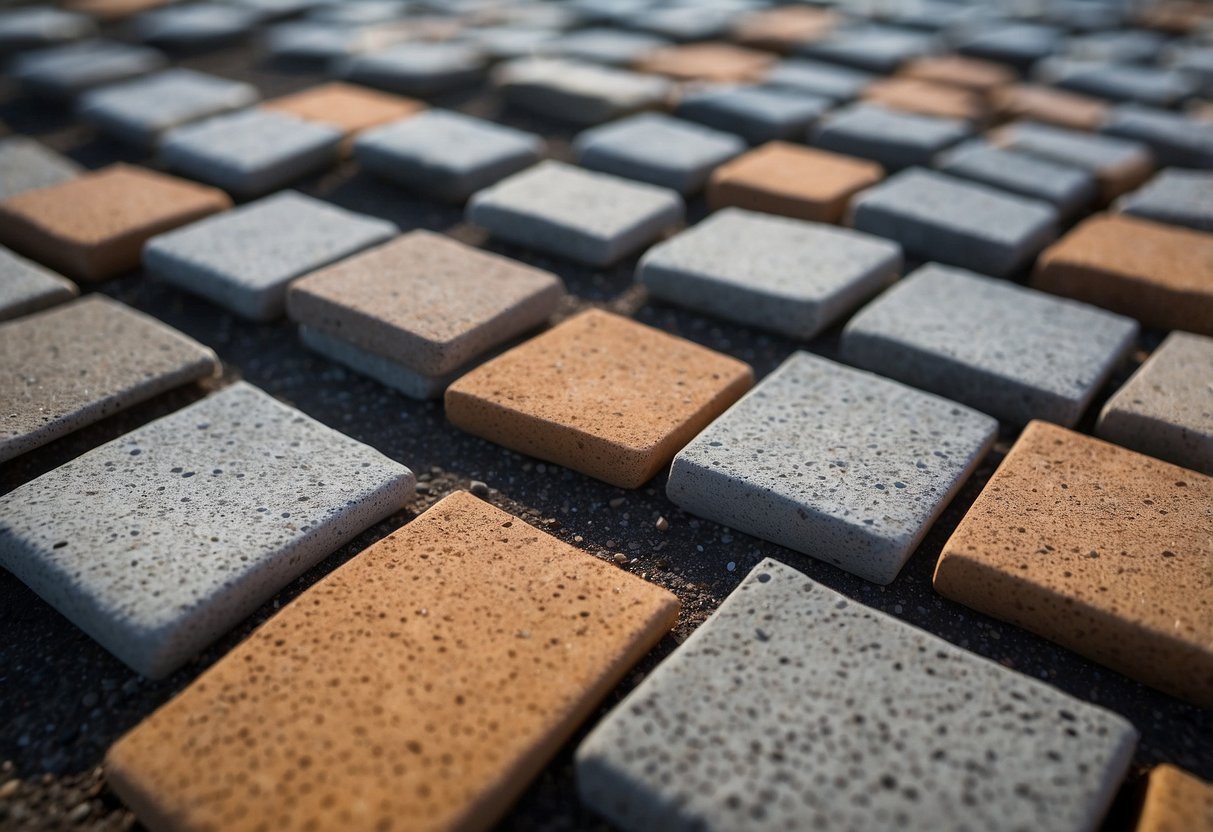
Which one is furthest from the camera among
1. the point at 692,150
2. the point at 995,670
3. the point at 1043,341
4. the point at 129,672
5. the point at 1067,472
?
the point at 692,150

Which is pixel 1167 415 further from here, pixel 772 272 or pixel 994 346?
pixel 772 272

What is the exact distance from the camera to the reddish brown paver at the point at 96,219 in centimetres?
229

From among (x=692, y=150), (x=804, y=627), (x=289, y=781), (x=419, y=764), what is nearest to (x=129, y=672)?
(x=289, y=781)

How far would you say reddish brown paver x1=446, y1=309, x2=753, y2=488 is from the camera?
1.64 m

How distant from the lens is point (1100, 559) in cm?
138

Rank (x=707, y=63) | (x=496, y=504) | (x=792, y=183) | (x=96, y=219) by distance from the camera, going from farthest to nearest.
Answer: (x=707, y=63), (x=792, y=183), (x=96, y=219), (x=496, y=504)

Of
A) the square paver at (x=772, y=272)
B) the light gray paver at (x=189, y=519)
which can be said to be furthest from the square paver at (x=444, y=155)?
the light gray paver at (x=189, y=519)

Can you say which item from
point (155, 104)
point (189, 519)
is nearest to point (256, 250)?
point (189, 519)

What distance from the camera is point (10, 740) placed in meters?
1.24

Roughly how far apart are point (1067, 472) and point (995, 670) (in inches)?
20.2

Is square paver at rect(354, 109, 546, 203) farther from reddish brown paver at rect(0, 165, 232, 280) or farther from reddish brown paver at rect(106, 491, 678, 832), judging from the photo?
reddish brown paver at rect(106, 491, 678, 832)

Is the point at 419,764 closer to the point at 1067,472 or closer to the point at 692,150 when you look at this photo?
the point at 1067,472

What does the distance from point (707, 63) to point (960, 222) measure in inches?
68.4

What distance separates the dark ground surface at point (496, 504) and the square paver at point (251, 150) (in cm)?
50
